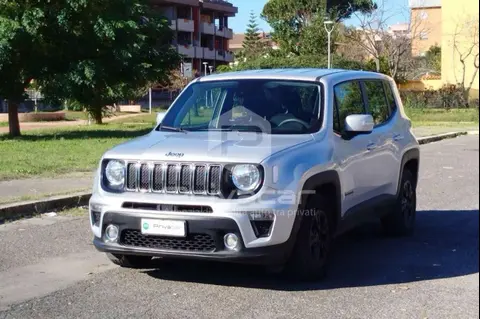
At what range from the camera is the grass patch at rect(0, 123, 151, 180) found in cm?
1347

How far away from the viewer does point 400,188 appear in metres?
7.71

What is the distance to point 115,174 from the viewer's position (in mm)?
5824

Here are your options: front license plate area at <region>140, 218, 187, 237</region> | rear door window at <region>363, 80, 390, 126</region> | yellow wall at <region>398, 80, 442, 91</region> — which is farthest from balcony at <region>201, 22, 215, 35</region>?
front license plate area at <region>140, 218, 187, 237</region>

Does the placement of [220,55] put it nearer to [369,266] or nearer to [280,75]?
[280,75]

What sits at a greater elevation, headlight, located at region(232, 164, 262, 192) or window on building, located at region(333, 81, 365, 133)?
window on building, located at region(333, 81, 365, 133)

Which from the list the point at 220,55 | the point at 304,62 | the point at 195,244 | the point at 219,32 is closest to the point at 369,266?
the point at 195,244

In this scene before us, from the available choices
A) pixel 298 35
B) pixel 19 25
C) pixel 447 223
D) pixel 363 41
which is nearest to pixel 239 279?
pixel 447 223

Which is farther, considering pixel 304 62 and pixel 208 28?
pixel 208 28

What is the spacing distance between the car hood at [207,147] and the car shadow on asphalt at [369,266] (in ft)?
3.84

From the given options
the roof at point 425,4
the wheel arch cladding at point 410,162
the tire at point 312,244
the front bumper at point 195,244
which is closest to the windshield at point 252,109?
the tire at point 312,244

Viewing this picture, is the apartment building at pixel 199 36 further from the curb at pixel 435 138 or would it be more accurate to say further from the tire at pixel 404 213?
the tire at pixel 404 213

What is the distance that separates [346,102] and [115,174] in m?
2.38

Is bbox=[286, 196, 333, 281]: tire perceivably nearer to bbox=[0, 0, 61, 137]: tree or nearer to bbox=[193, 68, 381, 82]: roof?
bbox=[193, 68, 381, 82]: roof

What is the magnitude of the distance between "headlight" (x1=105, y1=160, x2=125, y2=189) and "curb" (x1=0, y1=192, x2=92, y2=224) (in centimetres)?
359
